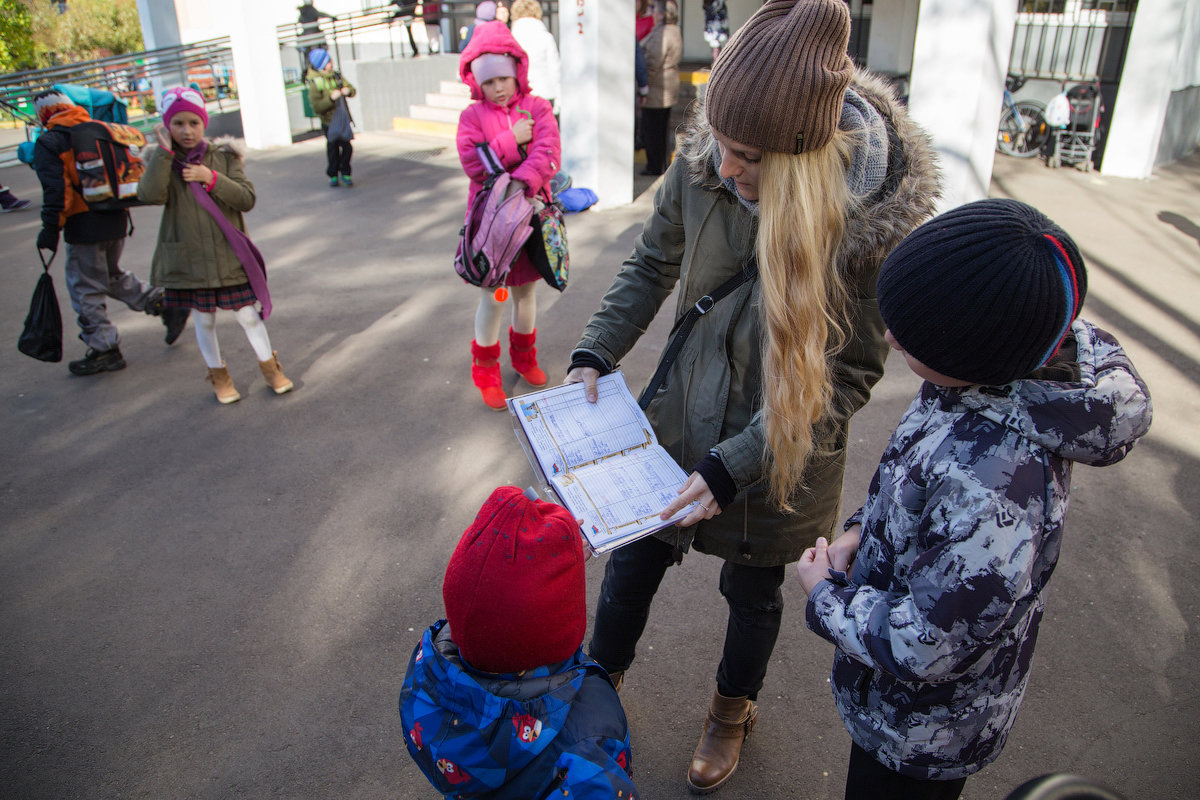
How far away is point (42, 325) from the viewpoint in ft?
15.1

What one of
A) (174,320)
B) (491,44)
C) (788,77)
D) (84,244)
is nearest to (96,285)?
(84,244)

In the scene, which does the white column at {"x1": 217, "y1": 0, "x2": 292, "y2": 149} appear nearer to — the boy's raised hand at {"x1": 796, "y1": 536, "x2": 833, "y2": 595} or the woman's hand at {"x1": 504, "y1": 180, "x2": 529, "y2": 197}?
the woman's hand at {"x1": 504, "y1": 180, "x2": 529, "y2": 197}

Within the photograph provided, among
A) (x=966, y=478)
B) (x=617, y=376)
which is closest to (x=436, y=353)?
(x=617, y=376)

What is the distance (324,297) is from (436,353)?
5.06 ft

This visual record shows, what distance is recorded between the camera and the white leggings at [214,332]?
4.63m

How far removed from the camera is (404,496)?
13.1 feet

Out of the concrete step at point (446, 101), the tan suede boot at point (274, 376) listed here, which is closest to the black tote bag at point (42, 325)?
the tan suede boot at point (274, 376)

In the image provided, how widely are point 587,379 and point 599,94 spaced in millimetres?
6883

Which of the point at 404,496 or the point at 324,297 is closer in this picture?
the point at 404,496

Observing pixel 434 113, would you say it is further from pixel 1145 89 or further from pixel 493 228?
pixel 493 228

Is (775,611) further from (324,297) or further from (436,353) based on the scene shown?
(324,297)

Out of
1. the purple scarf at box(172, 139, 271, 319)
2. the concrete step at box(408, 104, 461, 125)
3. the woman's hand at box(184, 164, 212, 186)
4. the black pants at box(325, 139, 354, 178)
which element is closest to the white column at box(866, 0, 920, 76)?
the concrete step at box(408, 104, 461, 125)

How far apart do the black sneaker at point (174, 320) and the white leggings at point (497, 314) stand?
2007 mm

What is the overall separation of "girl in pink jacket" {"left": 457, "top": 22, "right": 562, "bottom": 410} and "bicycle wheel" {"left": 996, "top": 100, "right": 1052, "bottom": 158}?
29.0ft
